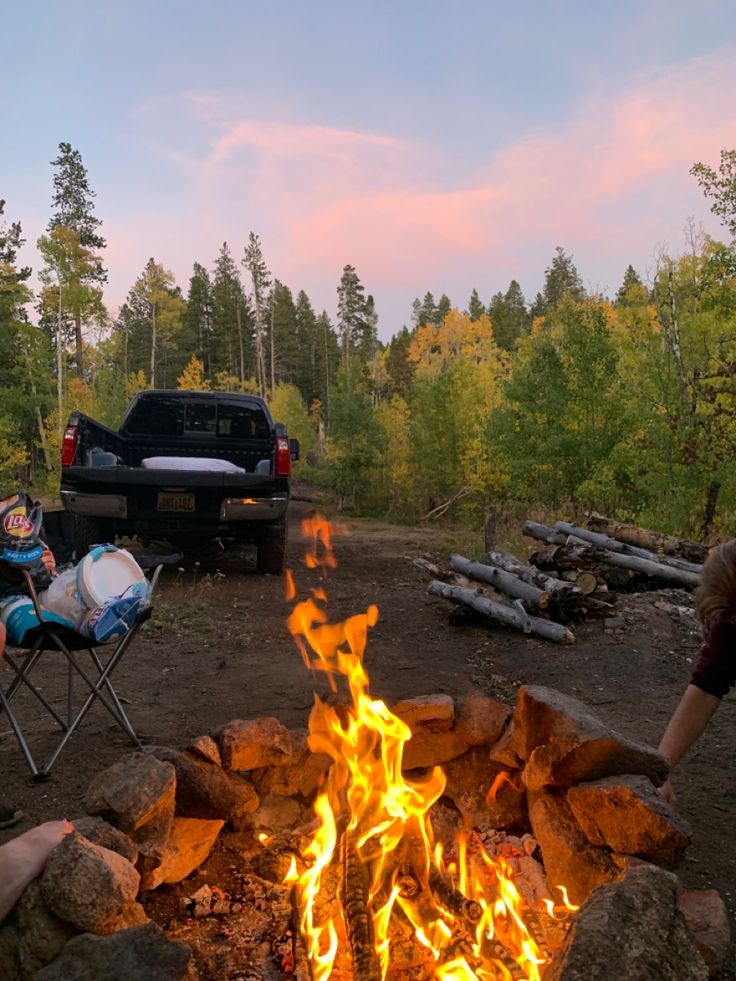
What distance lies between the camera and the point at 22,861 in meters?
1.91

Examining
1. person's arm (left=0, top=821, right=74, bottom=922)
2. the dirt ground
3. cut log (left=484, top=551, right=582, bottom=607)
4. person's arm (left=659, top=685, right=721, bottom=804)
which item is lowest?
the dirt ground

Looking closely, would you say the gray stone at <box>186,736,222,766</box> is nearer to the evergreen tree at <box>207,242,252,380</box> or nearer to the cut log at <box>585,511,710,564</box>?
the cut log at <box>585,511,710,564</box>

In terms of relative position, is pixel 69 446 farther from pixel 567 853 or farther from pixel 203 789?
pixel 567 853

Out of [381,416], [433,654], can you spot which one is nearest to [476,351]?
[381,416]

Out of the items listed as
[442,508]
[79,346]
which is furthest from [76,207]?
[442,508]

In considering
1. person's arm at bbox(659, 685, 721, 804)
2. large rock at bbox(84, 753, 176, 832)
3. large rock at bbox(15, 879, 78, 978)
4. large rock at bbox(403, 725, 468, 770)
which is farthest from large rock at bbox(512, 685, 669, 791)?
large rock at bbox(15, 879, 78, 978)

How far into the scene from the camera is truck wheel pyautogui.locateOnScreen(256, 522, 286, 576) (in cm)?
770

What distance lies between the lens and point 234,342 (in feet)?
179

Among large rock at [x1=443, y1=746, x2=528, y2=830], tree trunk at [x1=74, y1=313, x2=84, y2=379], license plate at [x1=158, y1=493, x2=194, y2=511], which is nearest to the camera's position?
large rock at [x1=443, y1=746, x2=528, y2=830]

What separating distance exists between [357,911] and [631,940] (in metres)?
0.92

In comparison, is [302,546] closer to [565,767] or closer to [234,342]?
[565,767]

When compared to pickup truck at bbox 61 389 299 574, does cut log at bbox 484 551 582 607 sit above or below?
below

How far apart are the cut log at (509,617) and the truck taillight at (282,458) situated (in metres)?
2.28

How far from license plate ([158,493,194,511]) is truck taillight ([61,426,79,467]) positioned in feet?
3.18
